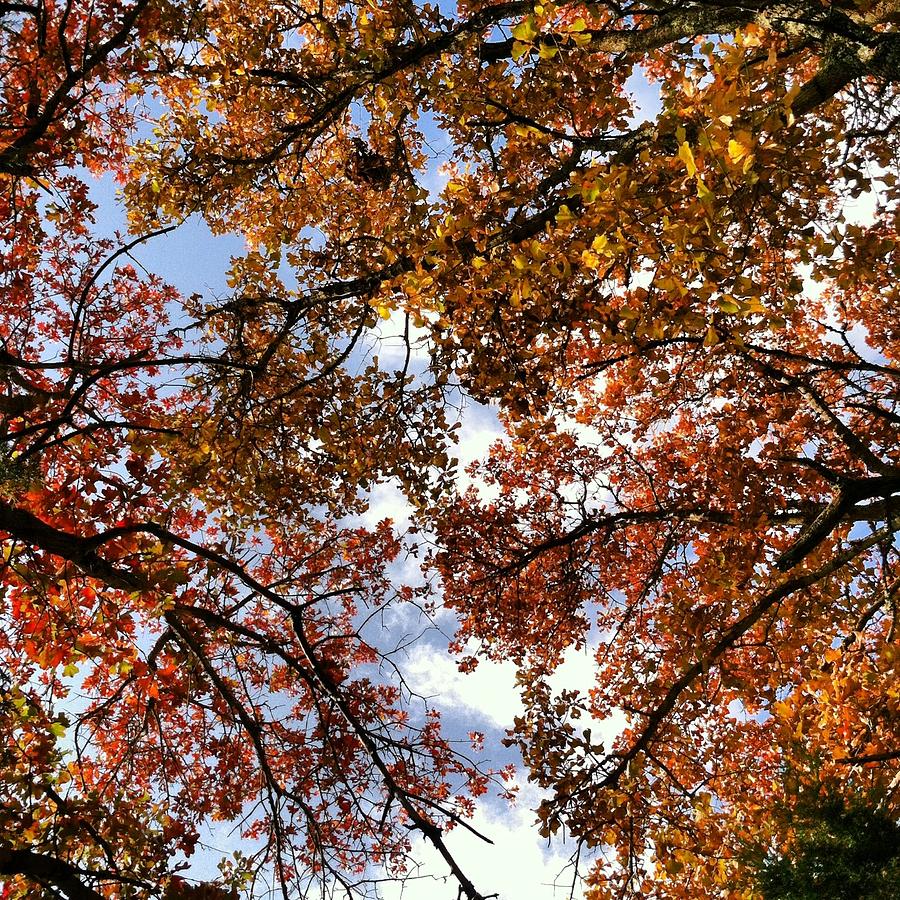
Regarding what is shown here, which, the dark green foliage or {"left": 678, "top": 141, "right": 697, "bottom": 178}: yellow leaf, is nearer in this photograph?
{"left": 678, "top": 141, "right": 697, "bottom": 178}: yellow leaf

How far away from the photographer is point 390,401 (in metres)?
6.29

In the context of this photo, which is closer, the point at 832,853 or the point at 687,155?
the point at 687,155

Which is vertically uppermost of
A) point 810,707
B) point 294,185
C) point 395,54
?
point 294,185

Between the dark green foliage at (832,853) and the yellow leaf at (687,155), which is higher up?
the yellow leaf at (687,155)

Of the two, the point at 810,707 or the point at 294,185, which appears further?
the point at 294,185

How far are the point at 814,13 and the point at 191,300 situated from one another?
20.7ft

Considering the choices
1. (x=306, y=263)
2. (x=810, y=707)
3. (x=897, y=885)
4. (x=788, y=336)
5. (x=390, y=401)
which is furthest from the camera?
(x=788, y=336)

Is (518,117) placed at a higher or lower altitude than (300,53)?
lower

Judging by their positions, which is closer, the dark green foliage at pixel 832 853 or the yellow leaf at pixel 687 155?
the yellow leaf at pixel 687 155

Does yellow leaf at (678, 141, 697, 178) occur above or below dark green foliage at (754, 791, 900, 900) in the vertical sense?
above

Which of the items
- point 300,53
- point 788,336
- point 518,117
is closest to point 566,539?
point 788,336

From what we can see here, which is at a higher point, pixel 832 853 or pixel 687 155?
pixel 687 155

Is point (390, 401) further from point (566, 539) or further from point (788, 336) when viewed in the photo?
point (788, 336)

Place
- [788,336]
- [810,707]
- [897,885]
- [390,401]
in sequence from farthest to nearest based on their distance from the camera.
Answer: [788,336] < [390,401] < [810,707] < [897,885]
